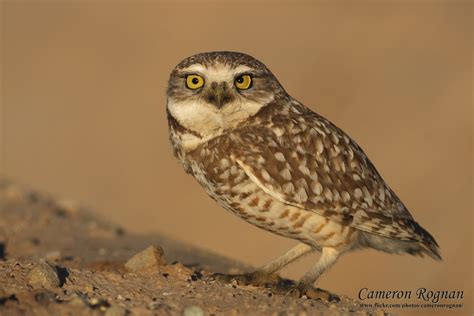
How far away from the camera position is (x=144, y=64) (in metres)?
23.4

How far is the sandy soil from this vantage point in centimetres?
527

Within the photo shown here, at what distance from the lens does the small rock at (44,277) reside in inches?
221

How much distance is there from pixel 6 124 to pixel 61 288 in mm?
16560

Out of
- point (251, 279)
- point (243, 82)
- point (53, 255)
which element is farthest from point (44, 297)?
point (53, 255)

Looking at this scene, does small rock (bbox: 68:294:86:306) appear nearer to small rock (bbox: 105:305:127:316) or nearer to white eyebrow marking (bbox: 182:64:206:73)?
small rock (bbox: 105:305:127:316)

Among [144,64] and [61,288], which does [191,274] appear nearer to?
[61,288]

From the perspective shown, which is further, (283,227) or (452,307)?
(452,307)

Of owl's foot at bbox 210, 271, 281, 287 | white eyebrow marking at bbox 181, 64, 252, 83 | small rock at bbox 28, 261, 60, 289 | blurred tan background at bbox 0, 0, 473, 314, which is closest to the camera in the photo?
small rock at bbox 28, 261, 60, 289

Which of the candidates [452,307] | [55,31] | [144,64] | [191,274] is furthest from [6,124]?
[191,274]

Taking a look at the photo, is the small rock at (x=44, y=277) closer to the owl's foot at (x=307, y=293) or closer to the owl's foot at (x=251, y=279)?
the owl's foot at (x=251, y=279)

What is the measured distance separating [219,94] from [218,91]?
0.10ft

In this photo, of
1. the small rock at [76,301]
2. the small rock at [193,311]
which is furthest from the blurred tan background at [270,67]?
the small rock at [76,301]

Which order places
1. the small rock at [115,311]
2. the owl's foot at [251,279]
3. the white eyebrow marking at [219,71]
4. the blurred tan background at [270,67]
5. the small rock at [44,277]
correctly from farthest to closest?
1. the blurred tan background at [270,67]
2. the owl's foot at [251,279]
3. the white eyebrow marking at [219,71]
4. the small rock at [44,277]
5. the small rock at [115,311]

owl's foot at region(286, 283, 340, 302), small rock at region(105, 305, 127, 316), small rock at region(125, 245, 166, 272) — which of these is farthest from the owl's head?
small rock at region(105, 305, 127, 316)
